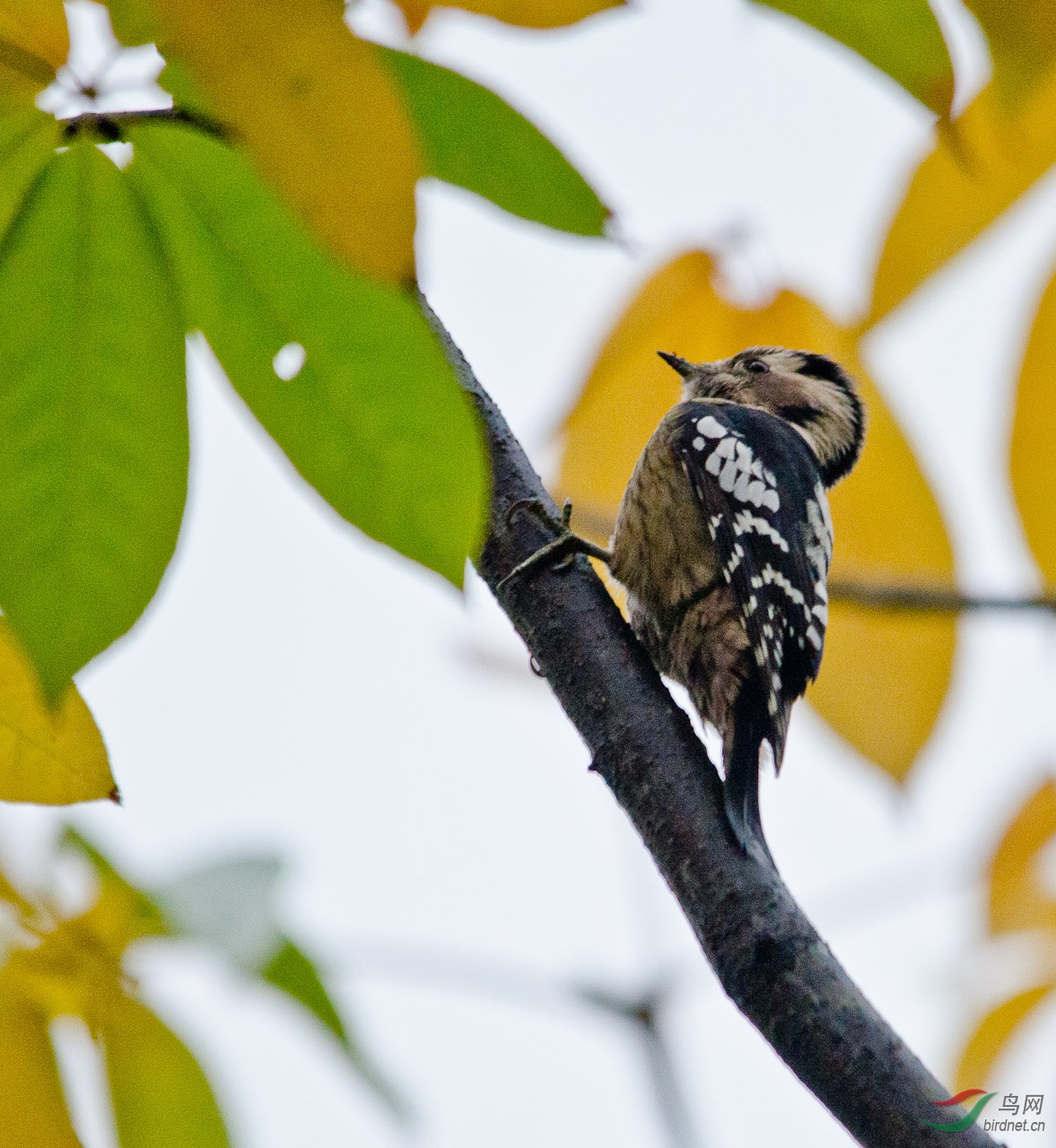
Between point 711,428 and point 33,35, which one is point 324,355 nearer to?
point 33,35

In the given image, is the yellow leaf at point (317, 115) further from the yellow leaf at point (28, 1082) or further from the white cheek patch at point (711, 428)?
the white cheek patch at point (711, 428)

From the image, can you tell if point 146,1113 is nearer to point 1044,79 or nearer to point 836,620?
point 836,620

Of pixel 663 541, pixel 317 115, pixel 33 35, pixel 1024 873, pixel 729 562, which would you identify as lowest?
pixel 1024 873

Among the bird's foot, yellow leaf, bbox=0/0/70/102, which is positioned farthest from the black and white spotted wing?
yellow leaf, bbox=0/0/70/102

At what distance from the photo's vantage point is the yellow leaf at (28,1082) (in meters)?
1.36

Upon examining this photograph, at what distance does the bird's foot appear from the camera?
6.72 ft

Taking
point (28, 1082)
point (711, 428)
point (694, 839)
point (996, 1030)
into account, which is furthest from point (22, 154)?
point (711, 428)

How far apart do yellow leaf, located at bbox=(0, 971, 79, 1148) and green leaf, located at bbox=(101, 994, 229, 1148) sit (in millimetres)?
110

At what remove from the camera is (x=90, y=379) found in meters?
1.19

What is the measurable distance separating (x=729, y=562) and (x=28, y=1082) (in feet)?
7.77

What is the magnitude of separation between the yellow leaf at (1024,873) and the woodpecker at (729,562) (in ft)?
2.37

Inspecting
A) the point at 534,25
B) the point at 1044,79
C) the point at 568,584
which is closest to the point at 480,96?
the point at 534,25

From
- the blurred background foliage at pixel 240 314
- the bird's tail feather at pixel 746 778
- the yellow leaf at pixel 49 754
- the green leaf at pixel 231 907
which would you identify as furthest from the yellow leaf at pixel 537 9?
the bird's tail feather at pixel 746 778

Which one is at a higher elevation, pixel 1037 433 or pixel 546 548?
pixel 546 548
